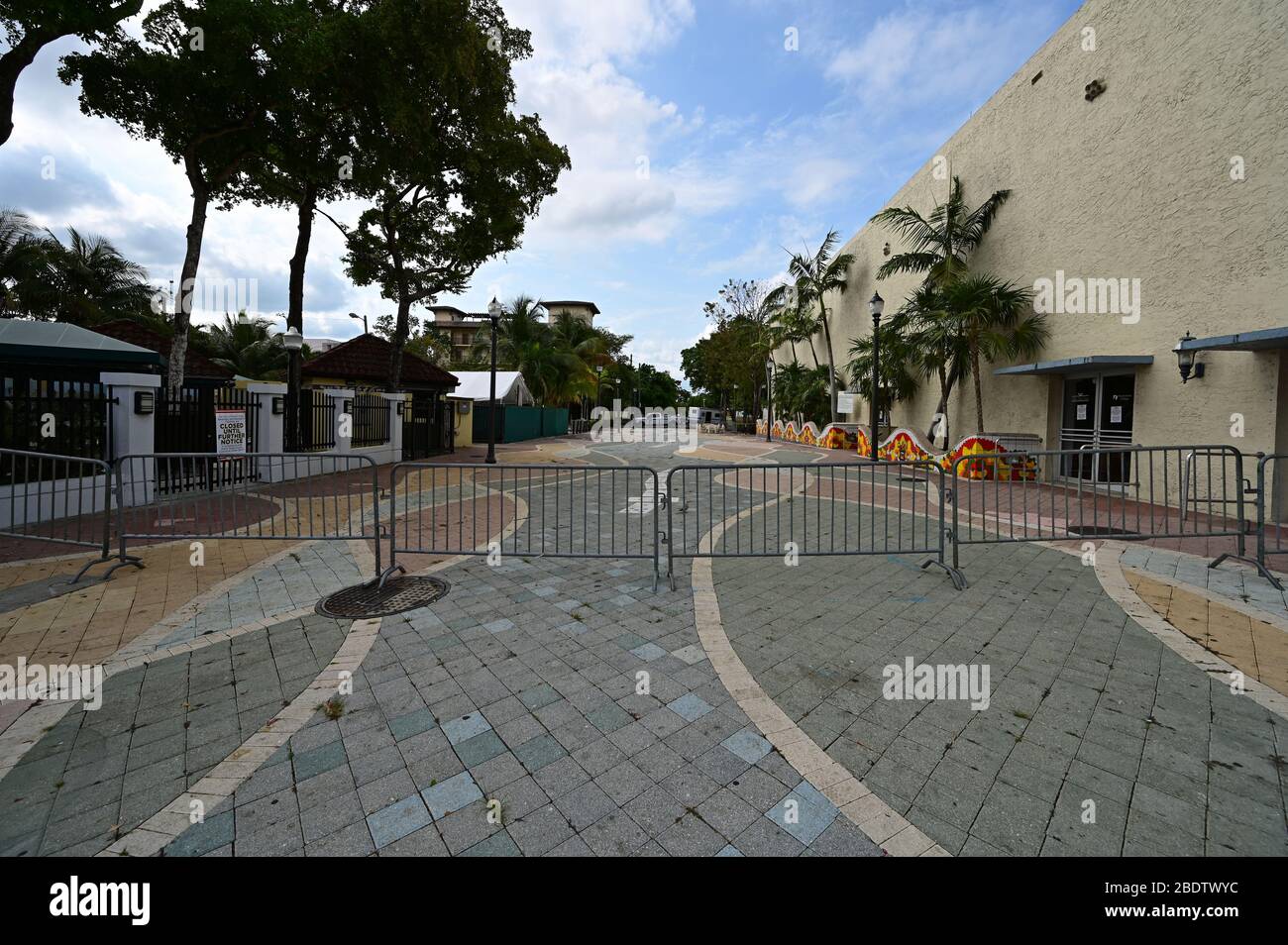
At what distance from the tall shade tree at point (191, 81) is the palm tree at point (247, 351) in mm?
16412

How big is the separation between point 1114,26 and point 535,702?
1709 cm

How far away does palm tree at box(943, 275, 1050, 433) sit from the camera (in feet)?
42.8

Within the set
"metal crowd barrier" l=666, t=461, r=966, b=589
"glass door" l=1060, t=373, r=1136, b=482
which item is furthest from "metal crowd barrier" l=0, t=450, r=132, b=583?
"glass door" l=1060, t=373, r=1136, b=482

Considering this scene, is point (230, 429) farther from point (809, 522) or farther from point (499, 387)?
point (499, 387)

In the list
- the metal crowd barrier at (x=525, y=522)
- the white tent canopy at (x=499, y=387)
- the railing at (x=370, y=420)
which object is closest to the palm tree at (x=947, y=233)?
the metal crowd barrier at (x=525, y=522)

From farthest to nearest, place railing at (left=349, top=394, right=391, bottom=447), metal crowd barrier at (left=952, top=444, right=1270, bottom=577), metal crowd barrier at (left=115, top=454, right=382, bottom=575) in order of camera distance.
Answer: railing at (left=349, top=394, right=391, bottom=447)
metal crowd barrier at (left=115, top=454, right=382, bottom=575)
metal crowd barrier at (left=952, top=444, right=1270, bottom=577)

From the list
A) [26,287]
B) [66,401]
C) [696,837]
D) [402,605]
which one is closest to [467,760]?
[696,837]

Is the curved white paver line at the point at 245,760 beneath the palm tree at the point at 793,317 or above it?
beneath

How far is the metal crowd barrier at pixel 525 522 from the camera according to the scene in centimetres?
546

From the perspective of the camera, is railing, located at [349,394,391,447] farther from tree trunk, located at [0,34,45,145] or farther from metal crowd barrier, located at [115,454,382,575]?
tree trunk, located at [0,34,45,145]

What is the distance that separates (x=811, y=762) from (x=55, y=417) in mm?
11320

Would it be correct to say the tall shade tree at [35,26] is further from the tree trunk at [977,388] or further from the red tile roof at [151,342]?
the tree trunk at [977,388]

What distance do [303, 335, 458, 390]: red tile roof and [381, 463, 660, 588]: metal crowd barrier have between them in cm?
1037

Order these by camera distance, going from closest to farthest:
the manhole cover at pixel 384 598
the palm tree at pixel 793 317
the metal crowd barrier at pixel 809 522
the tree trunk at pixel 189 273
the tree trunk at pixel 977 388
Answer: the manhole cover at pixel 384 598 < the metal crowd barrier at pixel 809 522 < the tree trunk at pixel 189 273 < the tree trunk at pixel 977 388 < the palm tree at pixel 793 317
